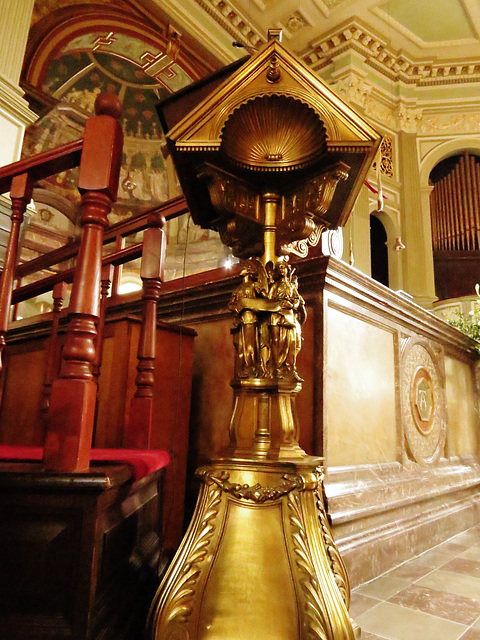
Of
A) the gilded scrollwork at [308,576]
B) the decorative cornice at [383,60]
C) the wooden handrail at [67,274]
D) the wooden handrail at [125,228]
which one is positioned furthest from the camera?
the decorative cornice at [383,60]

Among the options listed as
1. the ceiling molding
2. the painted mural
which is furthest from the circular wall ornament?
the ceiling molding

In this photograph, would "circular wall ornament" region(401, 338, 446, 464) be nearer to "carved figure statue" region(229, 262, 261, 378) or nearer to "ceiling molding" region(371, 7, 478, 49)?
Answer: "carved figure statue" region(229, 262, 261, 378)

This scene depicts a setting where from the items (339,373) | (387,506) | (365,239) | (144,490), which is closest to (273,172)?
(339,373)

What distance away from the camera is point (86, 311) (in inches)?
41.7

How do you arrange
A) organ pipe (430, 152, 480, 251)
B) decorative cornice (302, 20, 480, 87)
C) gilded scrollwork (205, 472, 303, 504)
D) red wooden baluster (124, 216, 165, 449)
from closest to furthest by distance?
gilded scrollwork (205, 472, 303, 504) < red wooden baluster (124, 216, 165, 449) < decorative cornice (302, 20, 480, 87) < organ pipe (430, 152, 480, 251)

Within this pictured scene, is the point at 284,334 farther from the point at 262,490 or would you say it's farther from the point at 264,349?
the point at 262,490

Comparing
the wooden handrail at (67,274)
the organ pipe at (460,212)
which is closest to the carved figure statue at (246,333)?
the wooden handrail at (67,274)

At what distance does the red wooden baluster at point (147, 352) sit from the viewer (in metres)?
1.70

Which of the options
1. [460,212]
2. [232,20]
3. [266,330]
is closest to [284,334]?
A: [266,330]

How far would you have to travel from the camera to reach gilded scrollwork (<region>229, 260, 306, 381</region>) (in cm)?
125

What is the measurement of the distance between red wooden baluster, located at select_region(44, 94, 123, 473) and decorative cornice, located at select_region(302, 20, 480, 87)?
7940 millimetres

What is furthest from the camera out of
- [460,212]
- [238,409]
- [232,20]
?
[460,212]

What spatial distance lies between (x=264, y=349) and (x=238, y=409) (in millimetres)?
173

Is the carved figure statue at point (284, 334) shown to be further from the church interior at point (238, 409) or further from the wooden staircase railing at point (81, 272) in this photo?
the wooden staircase railing at point (81, 272)
